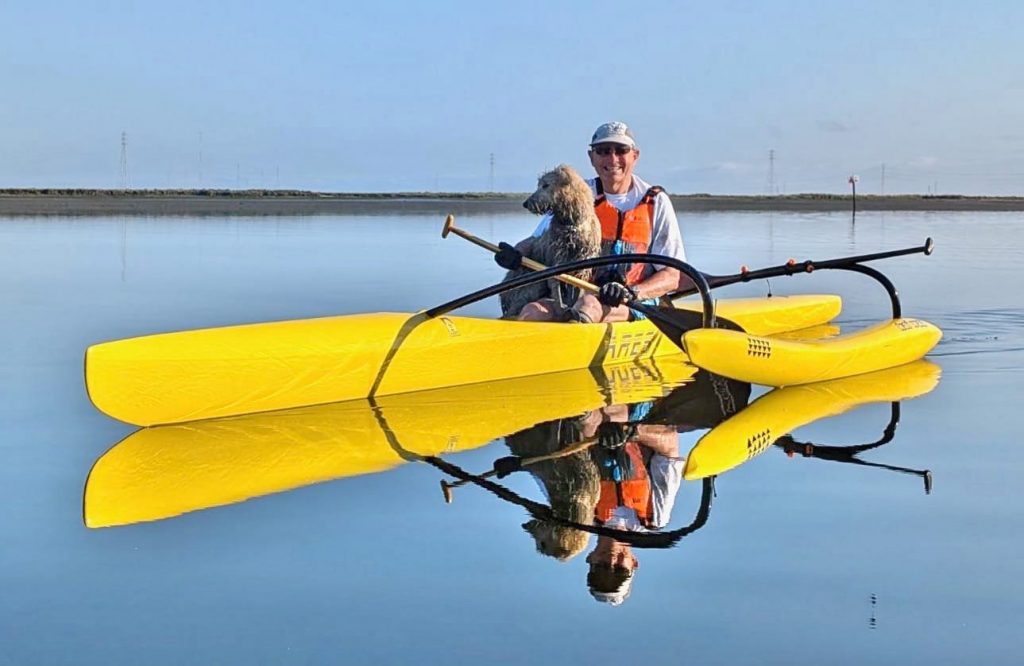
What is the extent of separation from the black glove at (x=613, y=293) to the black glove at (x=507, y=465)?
2.03 m

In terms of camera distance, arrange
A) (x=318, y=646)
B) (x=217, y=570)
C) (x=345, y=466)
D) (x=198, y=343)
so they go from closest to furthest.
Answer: (x=318, y=646)
(x=217, y=570)
(x=345, y=466)
(x=198, y=343)

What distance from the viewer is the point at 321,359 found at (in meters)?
6.26

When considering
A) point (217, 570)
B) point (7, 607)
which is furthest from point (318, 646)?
point (7, 607)

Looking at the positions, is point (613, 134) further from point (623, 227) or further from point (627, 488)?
point (627, 488)

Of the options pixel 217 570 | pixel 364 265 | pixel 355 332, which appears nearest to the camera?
pixel 217 570

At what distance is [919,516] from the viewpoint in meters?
4.38

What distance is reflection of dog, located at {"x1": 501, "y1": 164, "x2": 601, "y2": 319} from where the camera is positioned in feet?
23.8

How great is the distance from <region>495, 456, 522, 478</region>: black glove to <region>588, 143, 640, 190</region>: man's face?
3.07m

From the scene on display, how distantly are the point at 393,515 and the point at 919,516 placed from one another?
198cm

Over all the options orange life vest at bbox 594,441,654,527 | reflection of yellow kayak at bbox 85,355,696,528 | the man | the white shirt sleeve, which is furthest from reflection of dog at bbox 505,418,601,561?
the white shirt sleeve

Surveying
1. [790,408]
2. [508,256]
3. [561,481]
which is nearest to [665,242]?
[508,256]

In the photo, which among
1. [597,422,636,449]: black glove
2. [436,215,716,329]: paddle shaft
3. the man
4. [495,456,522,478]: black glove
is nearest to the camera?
[495,456,522,478]: black glove

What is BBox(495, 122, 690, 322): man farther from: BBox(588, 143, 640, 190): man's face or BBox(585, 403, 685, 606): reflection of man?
BBox(585, 403, 685, 606): reflection of man

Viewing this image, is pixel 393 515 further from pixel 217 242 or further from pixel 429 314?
pixel 217 242
